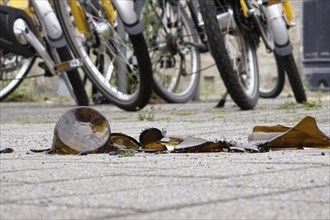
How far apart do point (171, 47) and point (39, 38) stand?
5.16 feet

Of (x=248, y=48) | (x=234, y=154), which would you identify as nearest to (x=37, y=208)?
(x=234, y=154)

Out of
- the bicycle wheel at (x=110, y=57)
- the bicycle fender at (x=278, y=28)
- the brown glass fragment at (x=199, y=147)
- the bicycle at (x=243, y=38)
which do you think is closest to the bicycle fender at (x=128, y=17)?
the bicycle wheel at (x=110, y=57)

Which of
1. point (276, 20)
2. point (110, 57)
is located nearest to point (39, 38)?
point (110, 57)

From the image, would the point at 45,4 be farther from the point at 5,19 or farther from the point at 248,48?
the point at 248,48

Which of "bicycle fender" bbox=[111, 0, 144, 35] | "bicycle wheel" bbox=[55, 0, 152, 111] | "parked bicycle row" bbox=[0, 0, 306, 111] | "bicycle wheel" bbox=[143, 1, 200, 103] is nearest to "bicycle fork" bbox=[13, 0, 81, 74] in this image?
"parked bicycle row" bbox=[0, 0, 306, 111]

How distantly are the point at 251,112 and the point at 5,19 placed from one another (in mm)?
1803

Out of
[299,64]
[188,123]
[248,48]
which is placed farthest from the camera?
[299,64]

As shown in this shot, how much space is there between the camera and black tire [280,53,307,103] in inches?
333

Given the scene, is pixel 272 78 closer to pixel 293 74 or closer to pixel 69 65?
pixel 293 74

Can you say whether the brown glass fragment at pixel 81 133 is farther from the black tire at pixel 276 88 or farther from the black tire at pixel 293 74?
the black tire at pixel 276 88

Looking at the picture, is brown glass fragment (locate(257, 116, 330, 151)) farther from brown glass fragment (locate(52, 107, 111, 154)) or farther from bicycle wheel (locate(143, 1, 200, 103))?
bicycle wheel (locate(143, 1, 200, 103))

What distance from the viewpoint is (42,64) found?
846 centimetres

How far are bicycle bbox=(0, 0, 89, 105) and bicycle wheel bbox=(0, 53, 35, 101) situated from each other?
76cm

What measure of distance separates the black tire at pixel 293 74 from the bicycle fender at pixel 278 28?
121 mm
